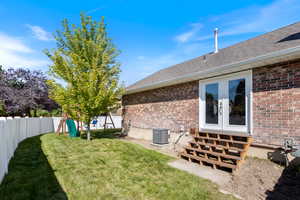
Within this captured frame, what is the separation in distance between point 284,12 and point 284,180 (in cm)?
736

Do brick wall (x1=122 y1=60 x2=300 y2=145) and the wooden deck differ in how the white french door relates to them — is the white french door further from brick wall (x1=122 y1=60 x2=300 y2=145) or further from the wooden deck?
the wooden deck

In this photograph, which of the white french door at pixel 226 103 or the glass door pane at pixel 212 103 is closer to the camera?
the white french door at pixel 226 103

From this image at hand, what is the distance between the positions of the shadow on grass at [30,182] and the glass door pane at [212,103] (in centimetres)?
492

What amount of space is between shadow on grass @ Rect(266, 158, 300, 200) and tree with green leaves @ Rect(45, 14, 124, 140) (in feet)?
23.8

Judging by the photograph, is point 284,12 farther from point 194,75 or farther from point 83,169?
point 83,169

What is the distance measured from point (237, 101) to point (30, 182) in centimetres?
587

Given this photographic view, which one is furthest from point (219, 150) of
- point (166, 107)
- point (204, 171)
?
point (166, 107)

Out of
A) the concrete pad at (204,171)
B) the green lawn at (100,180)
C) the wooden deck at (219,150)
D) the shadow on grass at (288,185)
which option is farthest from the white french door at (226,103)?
the green lawn at (100,180)

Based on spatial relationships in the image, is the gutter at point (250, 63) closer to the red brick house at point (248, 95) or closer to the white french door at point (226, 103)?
the red brick house at point (248, 95)

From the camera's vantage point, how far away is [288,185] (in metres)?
3.25

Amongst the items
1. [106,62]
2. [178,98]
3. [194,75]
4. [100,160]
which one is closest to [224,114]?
[194,75]

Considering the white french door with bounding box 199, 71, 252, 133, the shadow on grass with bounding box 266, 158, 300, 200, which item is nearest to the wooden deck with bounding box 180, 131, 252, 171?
the white french door with bounding box 199, 71, 252, 133

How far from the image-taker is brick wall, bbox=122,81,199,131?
6.61 m

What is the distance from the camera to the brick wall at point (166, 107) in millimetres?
6605
